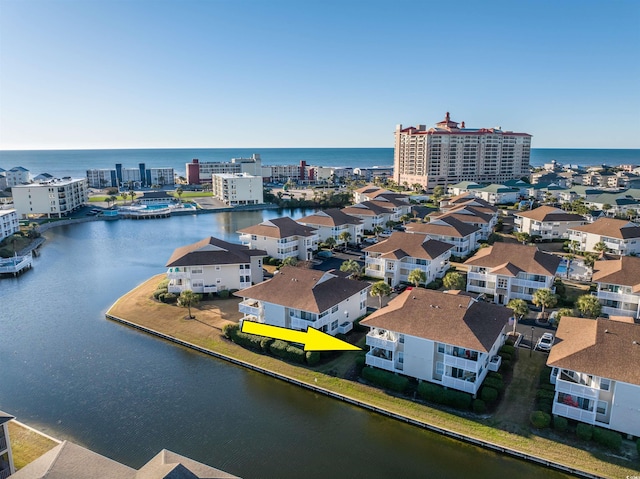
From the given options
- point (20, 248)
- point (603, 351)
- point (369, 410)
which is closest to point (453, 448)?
point (369, 410)

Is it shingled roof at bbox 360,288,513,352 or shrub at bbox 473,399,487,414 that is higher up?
shingled roof at bbox 360,288,513,352

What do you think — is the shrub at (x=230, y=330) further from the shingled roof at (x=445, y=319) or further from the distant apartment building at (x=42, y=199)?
Answer: the distant apartment building at (x=42, y=199)

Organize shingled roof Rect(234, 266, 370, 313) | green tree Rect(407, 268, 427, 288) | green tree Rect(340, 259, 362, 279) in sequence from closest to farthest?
shingled roof Rect(234, 266, 370, 313) → green tree Rect(407, 268, 427, 288) → green tree Rect(340, 259, 362, 279)

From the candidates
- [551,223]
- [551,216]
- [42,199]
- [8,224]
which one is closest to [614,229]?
[551,223]

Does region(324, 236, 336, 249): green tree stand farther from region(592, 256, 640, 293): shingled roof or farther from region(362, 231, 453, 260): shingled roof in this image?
region(592, 256, 640, 293): shingled roof

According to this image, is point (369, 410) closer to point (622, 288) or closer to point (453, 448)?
point (453, 448)

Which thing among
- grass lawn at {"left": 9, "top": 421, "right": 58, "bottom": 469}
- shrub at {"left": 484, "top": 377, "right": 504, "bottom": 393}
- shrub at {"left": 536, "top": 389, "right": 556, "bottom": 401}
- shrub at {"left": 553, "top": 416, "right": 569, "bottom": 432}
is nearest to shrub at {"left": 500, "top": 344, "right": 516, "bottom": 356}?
shrub at {"left": 484, "top": 377, "right": 504, "bottom": 393}

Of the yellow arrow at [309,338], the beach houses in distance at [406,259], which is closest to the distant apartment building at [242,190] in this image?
the beach houses in distance at [406,259]
